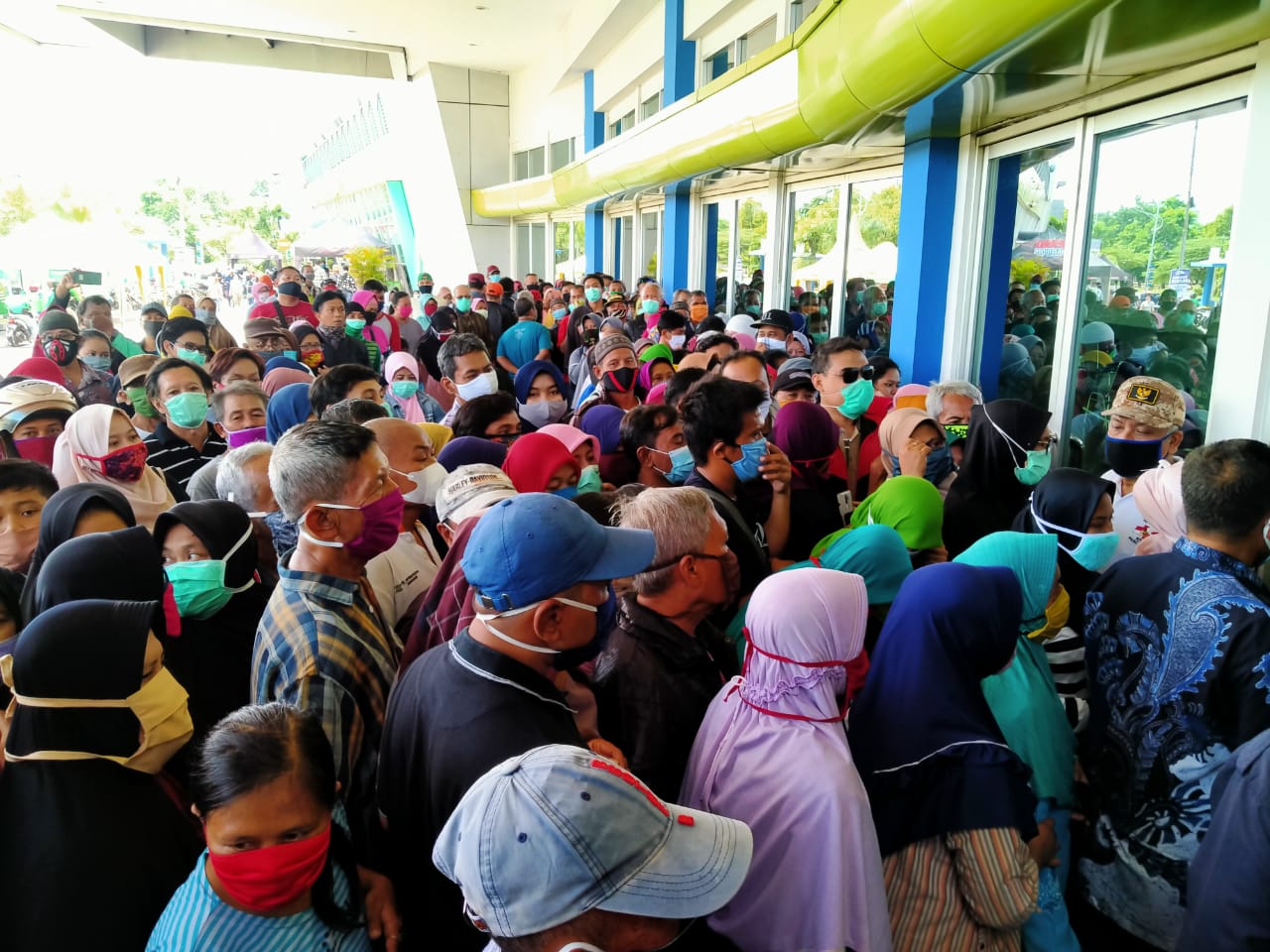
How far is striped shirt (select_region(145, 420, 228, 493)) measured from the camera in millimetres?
4059

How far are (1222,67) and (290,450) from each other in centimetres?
431

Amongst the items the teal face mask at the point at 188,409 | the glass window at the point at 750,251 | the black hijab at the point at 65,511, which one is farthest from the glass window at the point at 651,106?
the black hijab at the point at 65,511

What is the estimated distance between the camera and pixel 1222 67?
146 inches

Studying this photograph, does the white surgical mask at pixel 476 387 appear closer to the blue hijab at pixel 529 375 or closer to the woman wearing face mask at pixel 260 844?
the blue hijab at pixel 529 375

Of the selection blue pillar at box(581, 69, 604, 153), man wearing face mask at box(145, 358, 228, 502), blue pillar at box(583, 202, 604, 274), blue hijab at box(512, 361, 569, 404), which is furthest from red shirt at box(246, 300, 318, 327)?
blue pillar at box(581, 69, 604, 153)

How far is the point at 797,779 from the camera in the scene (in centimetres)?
167

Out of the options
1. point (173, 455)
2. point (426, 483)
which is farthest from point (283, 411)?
point (426, 483)

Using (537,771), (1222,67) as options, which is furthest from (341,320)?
(537,771)

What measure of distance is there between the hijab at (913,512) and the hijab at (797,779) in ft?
4.19

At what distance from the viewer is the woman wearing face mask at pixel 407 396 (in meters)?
5.42

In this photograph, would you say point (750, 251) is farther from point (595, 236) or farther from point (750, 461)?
point (750, 461)

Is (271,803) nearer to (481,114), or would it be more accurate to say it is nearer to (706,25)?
(706,25)

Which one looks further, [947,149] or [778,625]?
[947,149]

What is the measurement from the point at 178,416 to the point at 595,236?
14161 millimetres
